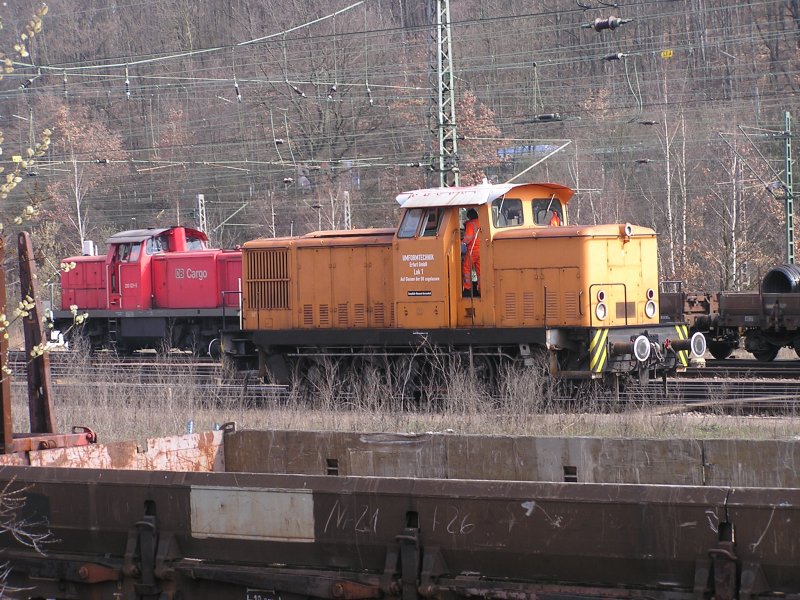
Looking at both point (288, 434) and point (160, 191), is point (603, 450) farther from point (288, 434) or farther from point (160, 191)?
point (160, 191)

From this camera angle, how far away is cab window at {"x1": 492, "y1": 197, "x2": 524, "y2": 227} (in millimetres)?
14817

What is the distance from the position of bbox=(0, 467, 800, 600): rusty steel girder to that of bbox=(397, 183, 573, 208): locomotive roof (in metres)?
10.1

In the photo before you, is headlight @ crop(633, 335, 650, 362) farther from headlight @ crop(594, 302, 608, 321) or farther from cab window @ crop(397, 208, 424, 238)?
cab window @ crop(397, 208, 424, 238)

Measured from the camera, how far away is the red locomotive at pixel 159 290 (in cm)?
2472

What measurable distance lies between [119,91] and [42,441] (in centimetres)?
4507

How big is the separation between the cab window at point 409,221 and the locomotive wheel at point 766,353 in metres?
10.3

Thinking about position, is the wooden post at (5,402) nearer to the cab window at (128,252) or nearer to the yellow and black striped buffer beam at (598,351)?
the yellow and black striped buffer beam at (598,351)

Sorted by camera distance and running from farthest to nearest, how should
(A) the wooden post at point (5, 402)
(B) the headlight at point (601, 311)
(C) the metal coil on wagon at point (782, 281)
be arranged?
(C) the metal coil on wagon at point (782, 281), (B) the headlight at point (601, 311), (A) the wooden post at point (5, 402)

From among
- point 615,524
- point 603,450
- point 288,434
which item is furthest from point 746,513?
point 288,434

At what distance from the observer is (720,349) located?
74.7 ft

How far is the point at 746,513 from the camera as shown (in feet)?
13.2

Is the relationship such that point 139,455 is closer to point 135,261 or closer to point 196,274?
point 196,274

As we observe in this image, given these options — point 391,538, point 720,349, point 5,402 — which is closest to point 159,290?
point 720,349

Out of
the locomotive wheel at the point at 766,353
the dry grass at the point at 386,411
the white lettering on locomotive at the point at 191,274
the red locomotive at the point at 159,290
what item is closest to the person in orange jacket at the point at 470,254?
the dry grass at the point at 386,411
